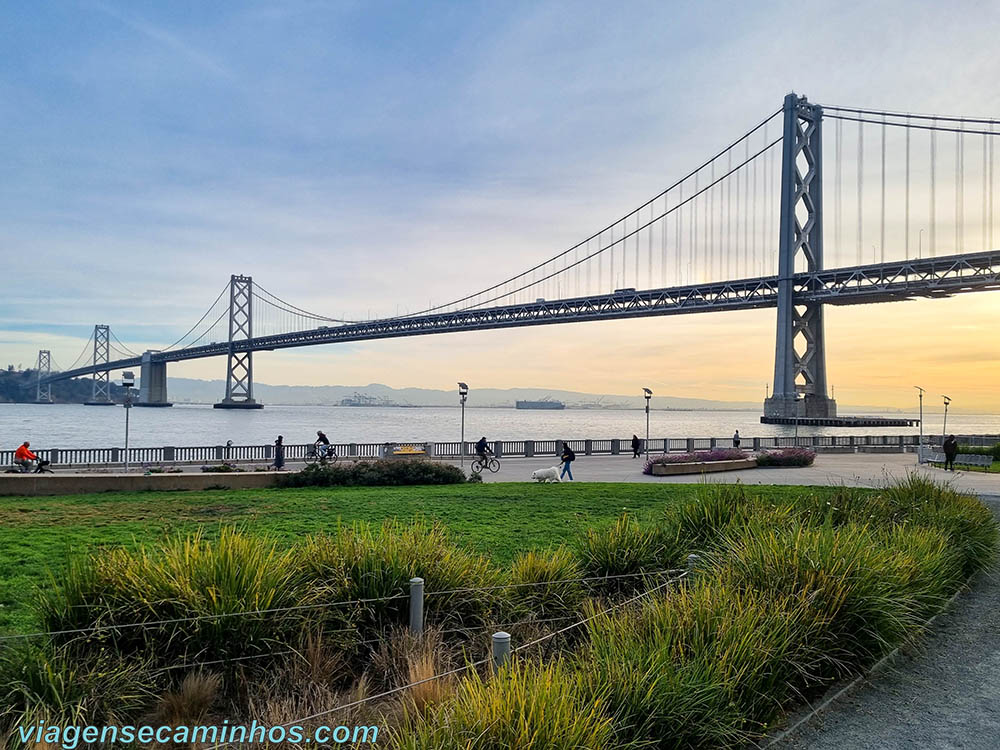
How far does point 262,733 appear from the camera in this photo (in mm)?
3684

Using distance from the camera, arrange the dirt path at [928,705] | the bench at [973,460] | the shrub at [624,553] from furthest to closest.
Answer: the bench at [973,460] → the shrub at [624,553] → the dirt path at [928,705]

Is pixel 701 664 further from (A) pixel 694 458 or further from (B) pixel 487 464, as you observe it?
(A) pixel 694 458

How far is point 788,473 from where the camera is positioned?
22516 mm

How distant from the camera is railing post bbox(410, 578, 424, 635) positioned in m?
4.69

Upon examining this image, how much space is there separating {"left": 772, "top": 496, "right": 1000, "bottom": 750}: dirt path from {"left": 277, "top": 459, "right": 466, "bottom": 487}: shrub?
13744mm

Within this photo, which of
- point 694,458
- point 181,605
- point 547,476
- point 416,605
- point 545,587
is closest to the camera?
point 181,605

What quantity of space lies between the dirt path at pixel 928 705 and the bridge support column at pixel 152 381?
97648mm

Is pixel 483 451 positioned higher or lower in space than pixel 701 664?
lower

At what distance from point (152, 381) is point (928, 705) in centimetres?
10544

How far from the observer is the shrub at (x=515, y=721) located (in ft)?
10.3

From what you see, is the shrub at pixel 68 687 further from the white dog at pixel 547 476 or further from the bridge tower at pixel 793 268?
the bridge tower at pixel 793 268

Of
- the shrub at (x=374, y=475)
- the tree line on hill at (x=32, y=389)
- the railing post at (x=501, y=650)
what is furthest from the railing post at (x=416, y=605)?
the tree line on hill at (x=32, y=389)

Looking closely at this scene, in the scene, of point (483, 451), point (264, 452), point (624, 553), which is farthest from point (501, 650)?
point (264, 452)

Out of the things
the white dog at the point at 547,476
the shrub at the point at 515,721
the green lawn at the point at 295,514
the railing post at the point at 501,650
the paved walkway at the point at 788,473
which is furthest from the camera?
the white dog at the point at 547,476
